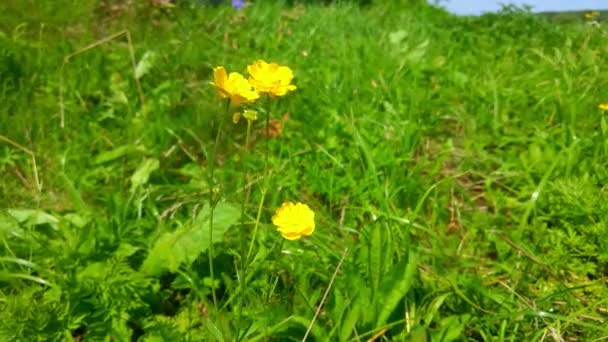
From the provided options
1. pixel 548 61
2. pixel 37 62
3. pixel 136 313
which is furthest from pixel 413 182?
pixel 37 62

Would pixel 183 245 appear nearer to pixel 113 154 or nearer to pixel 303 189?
pixel 303 189

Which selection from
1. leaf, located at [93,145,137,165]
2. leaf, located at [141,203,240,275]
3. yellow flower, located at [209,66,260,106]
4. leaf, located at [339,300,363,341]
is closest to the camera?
yellow flower, located at [209,66,260,106]

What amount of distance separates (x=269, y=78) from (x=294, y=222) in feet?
0.78

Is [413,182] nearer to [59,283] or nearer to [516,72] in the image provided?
[59,283]

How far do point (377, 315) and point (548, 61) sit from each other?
6.18 ft

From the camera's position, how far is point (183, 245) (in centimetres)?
123

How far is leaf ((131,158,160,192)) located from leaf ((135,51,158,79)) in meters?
0.72

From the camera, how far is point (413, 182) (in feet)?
5.22

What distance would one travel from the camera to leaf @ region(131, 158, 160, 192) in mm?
1634

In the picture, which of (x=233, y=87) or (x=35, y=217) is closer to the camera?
(x=233, y=87)

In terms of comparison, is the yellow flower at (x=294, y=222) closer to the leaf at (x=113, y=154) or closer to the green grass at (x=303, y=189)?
the green grass at (x=303, y=189)

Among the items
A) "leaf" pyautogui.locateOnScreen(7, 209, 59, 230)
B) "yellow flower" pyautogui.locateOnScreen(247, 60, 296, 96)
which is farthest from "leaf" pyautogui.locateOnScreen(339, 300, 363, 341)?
"leaf" pyautogui.locateOnScreen(7, 209, 59, 230)

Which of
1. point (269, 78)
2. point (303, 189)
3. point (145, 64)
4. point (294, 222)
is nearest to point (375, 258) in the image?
point (294, 222)

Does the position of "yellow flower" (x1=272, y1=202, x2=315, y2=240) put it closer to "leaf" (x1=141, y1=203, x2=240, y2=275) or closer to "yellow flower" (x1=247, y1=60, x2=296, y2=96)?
"yellow flower" (x1=247, y1=60, x2=296, y2=96)
